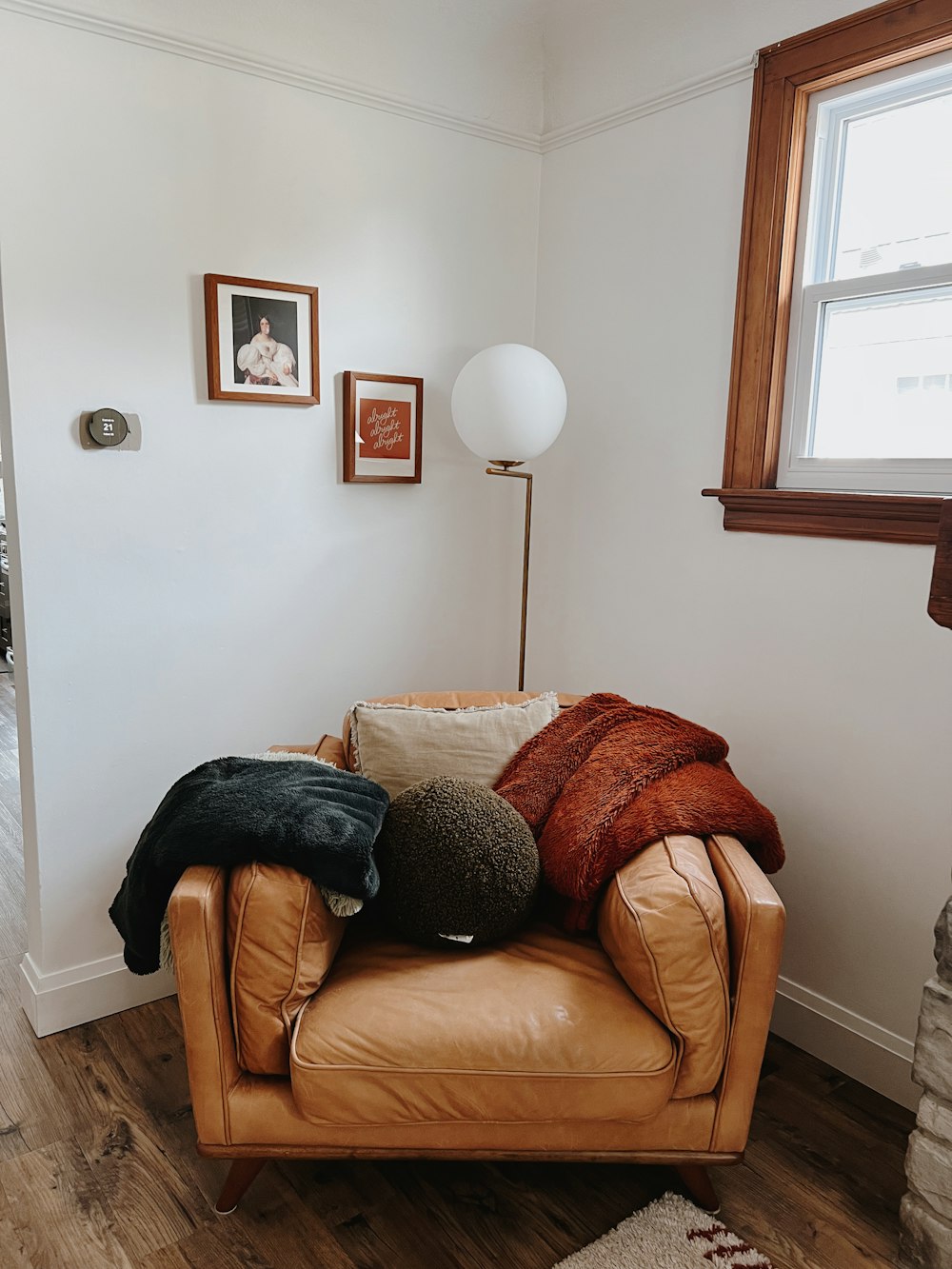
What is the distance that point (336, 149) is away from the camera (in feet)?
8.07

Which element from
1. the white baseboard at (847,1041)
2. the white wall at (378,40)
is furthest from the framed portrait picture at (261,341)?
the white baseboard at (847,1041)

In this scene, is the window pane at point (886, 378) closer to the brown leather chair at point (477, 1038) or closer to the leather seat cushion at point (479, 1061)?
the brown leather chair at point (477, 1038)

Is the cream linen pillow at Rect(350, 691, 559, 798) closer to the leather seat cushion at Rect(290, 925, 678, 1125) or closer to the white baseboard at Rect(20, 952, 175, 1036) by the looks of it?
the leather seat cushion at Rect(290, 925, 678, 1125)

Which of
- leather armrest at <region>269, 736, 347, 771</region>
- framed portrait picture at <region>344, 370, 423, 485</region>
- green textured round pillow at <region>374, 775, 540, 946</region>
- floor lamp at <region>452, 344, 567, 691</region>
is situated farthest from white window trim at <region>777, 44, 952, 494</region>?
leather armrest at <region>269, 736, 347, 771</region>

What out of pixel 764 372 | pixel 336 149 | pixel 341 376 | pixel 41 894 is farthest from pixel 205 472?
pixel 764 372

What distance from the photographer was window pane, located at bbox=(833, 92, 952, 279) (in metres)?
2.00

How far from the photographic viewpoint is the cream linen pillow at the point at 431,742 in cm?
211

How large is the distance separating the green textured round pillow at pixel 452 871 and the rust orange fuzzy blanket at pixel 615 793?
0.36 ft

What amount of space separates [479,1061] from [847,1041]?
1.09 m

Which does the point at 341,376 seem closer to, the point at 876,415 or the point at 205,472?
the point at 205,472

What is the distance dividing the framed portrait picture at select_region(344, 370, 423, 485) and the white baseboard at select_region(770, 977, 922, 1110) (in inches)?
66.2

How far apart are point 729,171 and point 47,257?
1.59m

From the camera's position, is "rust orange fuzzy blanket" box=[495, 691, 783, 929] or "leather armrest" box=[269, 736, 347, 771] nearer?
"rust orange fuzzy blanket" box=[495, 691, 783, 929]

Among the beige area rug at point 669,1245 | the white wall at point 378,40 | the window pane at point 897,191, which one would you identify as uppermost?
the white wall at point 378,40
